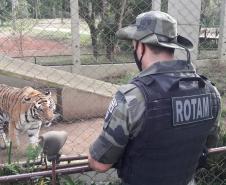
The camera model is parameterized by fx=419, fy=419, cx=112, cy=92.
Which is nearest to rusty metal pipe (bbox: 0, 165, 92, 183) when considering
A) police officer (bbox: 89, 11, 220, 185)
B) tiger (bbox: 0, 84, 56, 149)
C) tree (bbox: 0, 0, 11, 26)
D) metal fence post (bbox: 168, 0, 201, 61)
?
police officer (bbox: 89, 11, 220, 185)

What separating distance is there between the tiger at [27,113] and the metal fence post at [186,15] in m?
2.32

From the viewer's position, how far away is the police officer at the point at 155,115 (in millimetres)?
1799

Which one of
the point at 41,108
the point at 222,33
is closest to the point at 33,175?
the point at 41,108

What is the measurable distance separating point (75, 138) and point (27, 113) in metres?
0.65

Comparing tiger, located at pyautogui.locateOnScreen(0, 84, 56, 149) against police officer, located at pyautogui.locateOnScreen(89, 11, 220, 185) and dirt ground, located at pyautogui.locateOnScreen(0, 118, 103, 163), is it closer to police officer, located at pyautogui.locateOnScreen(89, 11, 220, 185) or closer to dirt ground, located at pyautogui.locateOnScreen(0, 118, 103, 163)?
dirt ground, located at pyautogui.locateOnScreen(0, 118, 103, 163)

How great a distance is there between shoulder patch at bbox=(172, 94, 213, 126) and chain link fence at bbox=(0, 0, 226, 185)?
103 cm

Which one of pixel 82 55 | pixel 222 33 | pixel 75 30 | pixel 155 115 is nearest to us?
pixel 155 115

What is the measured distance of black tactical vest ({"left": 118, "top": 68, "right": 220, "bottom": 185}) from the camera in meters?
1.80

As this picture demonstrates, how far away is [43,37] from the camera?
10.6m

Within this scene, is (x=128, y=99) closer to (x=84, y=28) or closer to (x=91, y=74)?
(x=91, y=74)

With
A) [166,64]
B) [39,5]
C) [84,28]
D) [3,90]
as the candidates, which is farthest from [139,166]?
[84,28]

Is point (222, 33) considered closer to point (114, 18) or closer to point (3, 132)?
point (114, 18)

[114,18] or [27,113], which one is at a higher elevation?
[114,18]

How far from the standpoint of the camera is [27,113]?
16.0 ft
